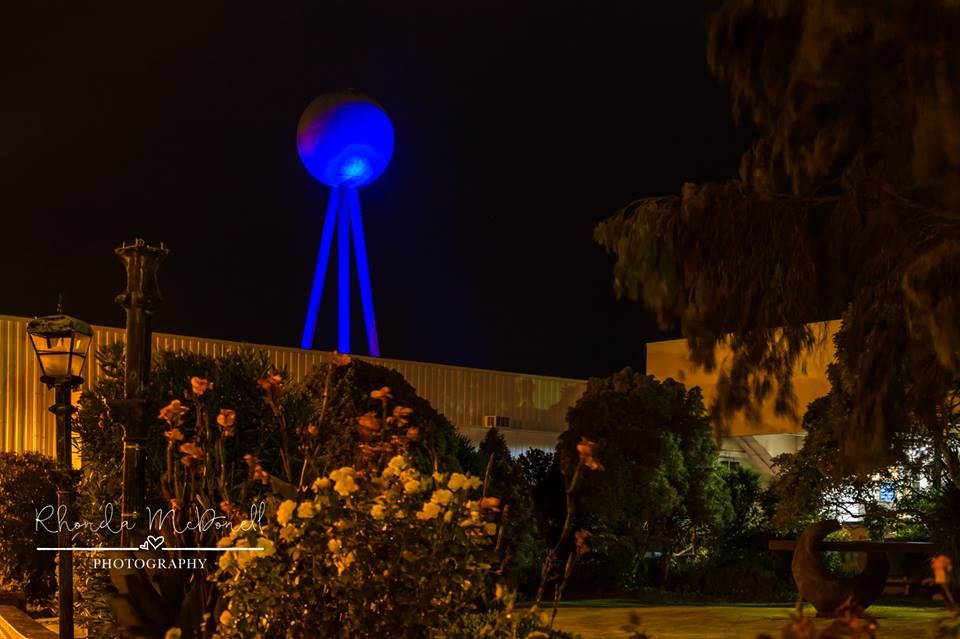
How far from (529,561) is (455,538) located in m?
17.3

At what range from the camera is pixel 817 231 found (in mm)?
6945

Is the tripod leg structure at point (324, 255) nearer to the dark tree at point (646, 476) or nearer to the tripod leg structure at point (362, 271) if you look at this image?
the tripod leg structure at point (362, 271)

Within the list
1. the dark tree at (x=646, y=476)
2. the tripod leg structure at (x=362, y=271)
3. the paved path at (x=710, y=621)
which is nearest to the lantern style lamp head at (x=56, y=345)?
the paved path at (x=710, y=621)

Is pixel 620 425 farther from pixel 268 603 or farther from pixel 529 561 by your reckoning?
pixel 268 603

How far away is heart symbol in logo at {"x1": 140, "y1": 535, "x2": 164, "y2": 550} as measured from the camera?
26.6 feet

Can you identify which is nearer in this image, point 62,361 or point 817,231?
point 817,231

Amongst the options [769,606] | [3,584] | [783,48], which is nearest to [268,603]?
[783,48]

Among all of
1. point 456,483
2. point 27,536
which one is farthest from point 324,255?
point 456,483

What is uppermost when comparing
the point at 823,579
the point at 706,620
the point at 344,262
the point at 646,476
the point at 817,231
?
the point at 344,262

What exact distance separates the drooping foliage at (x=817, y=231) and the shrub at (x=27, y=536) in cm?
1029

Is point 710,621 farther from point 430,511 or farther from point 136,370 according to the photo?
point 430,511

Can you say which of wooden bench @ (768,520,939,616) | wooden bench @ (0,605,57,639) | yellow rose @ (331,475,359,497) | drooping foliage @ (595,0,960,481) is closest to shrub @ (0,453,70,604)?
wooden bench @ (0,605,57,639)

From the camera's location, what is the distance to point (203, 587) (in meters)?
7.62

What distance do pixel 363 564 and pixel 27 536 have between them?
1117 centimetres
